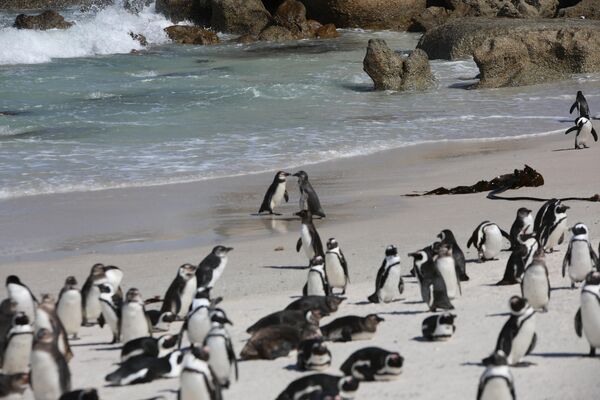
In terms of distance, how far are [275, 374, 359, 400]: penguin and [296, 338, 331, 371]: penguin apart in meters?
0.64

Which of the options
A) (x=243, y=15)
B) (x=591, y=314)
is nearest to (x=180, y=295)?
(x=591, y=314)

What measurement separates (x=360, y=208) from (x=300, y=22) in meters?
22.4

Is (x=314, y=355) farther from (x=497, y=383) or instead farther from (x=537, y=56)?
(x=537, y=56)

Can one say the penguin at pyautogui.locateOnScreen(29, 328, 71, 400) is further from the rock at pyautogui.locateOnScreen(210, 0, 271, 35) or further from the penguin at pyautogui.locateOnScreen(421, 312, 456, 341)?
the rock at pyautogui.locateOnScreen(210, 0, 271, 35)

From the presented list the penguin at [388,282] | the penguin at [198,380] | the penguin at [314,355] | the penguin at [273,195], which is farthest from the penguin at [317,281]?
the penguin at [273,195]

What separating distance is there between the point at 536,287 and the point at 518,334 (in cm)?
110

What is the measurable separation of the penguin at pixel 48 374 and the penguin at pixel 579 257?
352cm

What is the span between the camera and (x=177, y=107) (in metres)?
21.1

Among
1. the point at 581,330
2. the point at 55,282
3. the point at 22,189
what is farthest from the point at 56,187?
the point at 581,330

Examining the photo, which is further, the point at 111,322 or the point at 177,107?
the point at 177,107

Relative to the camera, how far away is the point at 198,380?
18.4ft

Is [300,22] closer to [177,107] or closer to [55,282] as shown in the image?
[177,107]

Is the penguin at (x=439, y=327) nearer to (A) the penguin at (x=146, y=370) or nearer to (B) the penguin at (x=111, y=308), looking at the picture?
(A) the penguin at (x=146, y=370)

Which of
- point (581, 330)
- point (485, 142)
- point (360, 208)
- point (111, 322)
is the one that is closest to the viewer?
point (581, 330)
